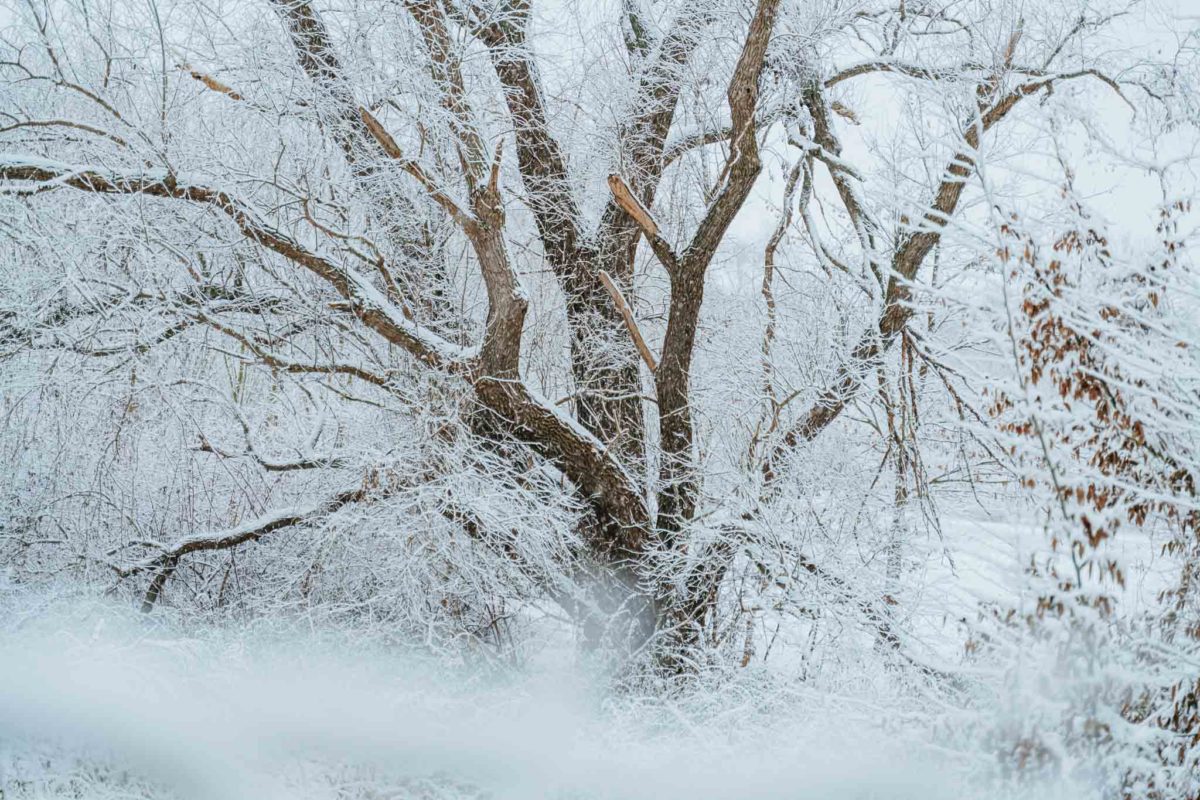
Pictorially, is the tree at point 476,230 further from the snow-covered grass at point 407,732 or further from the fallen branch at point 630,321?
the snow-covered grass at point 407,732

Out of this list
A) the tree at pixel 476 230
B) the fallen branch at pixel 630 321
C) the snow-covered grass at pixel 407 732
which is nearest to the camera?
the snow-covered grass at pixel 407 732

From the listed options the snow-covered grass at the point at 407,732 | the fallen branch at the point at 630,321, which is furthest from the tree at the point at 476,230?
the snow-covered grass at the point at 407,732

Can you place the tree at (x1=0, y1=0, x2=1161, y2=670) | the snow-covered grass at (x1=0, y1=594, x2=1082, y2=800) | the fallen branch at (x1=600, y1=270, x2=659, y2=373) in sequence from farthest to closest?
the fallen branch at (x1=600, y1=270, x2=659, y2=373)
the tree at (x1=0, y1=0, x2=1161, y2=670)
the snow-covered grass at (x1=0, y1=594, x2=1082, y2=800)

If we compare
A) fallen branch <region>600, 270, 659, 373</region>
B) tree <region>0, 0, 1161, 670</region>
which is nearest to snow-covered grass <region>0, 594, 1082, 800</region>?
tree <region>0, 0, 1161, 670</region>

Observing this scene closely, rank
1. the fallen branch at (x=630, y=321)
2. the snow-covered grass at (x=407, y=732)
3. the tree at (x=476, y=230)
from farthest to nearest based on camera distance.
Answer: the fallen branch at (x=630, y=321) → the tree at (x=476, y=230) → the snow-covered grass at (x=407, y=732)

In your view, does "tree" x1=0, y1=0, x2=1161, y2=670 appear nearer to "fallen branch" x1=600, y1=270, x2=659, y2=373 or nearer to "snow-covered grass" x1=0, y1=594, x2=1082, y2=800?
"fallen branch" x1=600, y1=270, x2=659, y2=373

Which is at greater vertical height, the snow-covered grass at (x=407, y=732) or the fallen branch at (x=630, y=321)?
the fallen branch at (x=630, y=321)

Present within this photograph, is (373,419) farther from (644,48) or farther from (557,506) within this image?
(644,48)

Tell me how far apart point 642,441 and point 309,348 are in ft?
7.02

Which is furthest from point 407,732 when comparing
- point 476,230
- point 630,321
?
point 476,230

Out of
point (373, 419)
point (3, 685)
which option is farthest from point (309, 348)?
point (3, 685)

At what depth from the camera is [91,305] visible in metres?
4.48

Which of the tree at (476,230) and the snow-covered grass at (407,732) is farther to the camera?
the tree at (476,230)

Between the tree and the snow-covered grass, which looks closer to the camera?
the snow-covered grass
